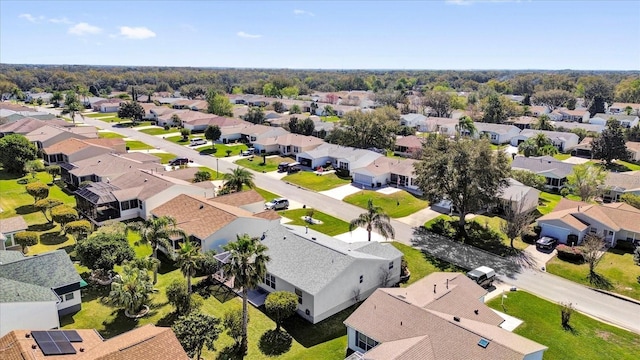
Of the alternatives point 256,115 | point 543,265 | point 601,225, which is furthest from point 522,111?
point 543,265

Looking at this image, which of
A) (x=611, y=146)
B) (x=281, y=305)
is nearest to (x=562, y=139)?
(x=611, y=146)

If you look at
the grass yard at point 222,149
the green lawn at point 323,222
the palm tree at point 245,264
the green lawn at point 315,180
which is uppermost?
the palm tree at point 245,264

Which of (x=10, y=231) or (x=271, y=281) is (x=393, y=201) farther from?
(x=10, y=231)

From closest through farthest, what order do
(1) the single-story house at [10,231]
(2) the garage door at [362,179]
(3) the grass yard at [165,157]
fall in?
(1) the single-story house at [10,231] → (2) the garage door at [362,179] → (3) the grass yard at [165,157]

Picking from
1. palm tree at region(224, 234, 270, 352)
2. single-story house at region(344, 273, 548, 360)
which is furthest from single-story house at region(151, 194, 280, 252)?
single-story house at region(344, 273, 548, 360)

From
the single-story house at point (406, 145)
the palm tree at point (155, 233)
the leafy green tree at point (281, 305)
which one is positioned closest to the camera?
the leafy green tree at point (281, 305)

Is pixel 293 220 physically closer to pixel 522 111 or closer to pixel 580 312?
pixel 580 312

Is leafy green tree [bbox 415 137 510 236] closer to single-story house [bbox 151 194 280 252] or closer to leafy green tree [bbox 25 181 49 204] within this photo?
single-story house [bbox 151 194 280 252]

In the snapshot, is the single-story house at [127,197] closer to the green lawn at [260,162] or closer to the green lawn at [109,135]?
the green lawn at [260,162]

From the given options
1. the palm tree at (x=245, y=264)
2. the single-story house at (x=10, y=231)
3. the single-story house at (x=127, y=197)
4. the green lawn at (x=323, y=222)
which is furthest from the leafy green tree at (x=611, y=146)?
the single-story house at (x=10, y=231)
